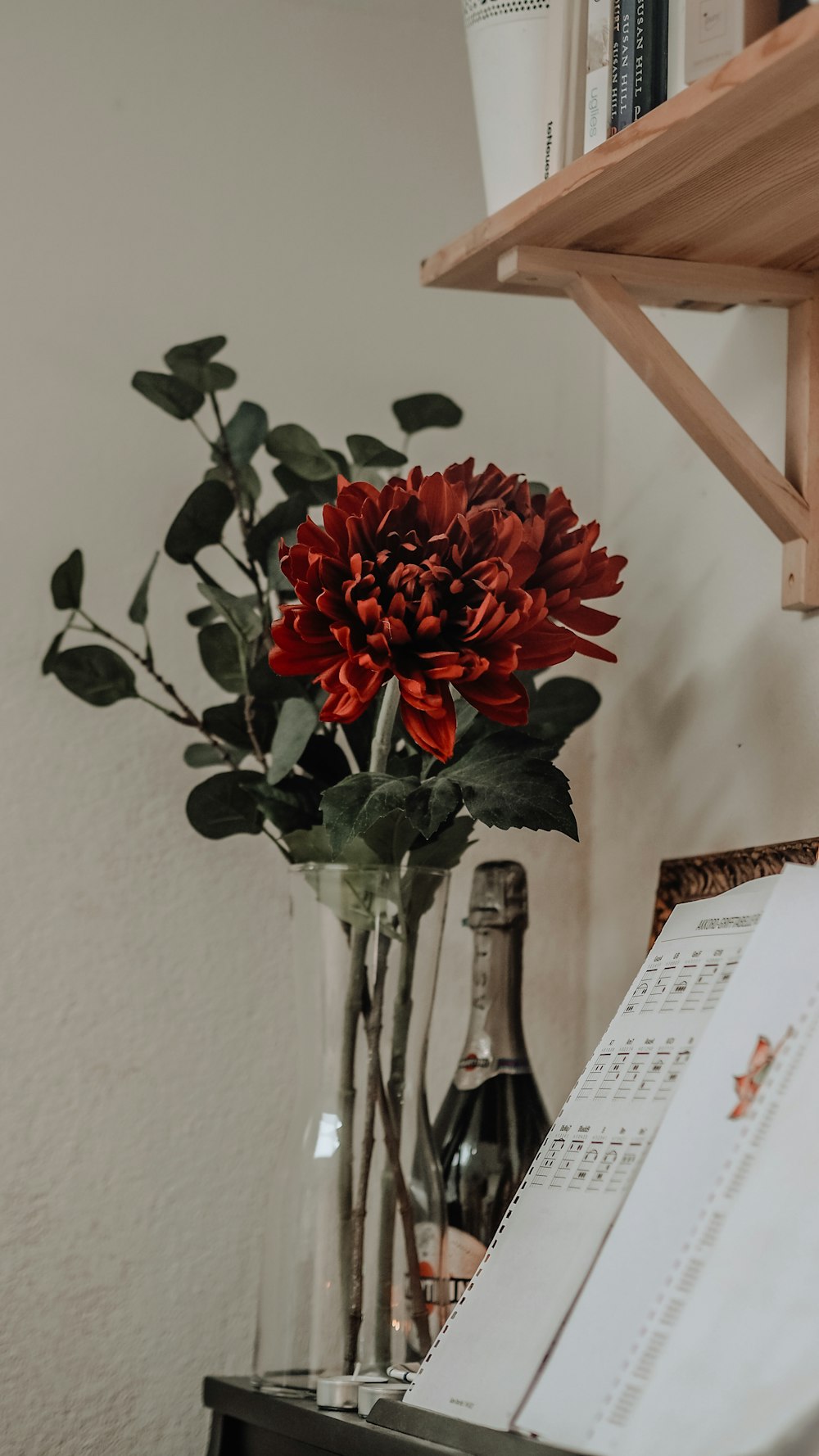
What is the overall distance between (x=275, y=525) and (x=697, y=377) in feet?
1.09

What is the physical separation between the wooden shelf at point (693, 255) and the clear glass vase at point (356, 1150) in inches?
13.8

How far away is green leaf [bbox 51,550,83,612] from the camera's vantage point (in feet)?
3.58

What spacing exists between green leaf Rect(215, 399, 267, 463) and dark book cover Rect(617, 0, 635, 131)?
36cm

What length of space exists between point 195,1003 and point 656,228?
0.73 m

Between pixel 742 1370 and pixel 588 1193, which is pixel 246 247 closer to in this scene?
pixel 588 1193

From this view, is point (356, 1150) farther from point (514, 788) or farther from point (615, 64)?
point (615, 64)

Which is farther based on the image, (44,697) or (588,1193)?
(44,697)

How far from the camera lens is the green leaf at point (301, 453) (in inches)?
41.8

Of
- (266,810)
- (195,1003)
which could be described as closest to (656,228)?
(266,810)

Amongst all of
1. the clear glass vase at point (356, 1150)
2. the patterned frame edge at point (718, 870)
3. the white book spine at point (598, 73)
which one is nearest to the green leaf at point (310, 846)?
the clear glass vase at point (356, 1150)

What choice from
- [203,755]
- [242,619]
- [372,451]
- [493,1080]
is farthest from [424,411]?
[493,1080]

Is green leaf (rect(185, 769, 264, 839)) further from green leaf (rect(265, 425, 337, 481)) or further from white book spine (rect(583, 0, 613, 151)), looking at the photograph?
white book spine (rect(583, 0, 613, 151))

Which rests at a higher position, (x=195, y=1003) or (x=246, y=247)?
(x=246, y=247)

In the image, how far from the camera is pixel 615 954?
1.26 meters
